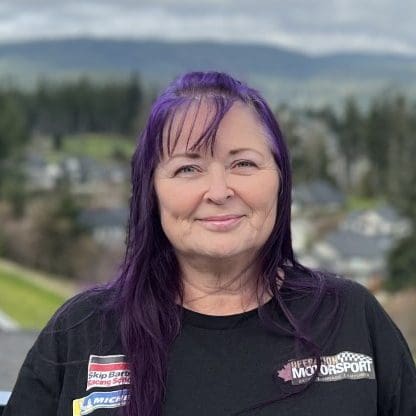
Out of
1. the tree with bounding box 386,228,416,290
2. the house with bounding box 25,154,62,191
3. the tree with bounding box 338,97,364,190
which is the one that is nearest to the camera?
the tree with bounding box 386,228,416,290

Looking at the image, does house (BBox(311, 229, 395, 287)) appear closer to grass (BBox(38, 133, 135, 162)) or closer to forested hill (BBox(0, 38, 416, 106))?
grass (BBox(38, 133, 135, 162))

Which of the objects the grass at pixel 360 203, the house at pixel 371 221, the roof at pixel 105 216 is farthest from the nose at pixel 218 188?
the grass at pixel 360 203

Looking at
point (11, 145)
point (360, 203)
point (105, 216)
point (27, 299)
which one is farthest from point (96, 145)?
point (27, 299)

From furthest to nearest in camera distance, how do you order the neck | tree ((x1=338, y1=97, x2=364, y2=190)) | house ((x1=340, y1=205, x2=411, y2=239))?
tree ((x1=338, y1=97, x2=364, y2=190))
house ((x1=340, y1=205, x2=411, y2=239))
the neck

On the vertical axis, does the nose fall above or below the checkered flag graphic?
above

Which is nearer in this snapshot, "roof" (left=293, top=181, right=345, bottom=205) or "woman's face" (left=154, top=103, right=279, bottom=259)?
"woman's face" (left=154, top=103, right=279, bottom=259)

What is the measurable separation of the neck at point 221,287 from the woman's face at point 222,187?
0.07 meters

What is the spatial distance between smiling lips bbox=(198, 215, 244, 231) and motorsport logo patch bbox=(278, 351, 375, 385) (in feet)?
0.90

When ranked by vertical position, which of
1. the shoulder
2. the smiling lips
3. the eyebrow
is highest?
the eyebrow

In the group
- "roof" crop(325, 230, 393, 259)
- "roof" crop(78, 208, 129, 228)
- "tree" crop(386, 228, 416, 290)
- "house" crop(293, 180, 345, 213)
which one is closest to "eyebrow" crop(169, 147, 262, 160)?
"tree" crop(386, 228, 416, 290)

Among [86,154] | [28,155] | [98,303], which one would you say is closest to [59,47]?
[86,154]

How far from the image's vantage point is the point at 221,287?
161 cm

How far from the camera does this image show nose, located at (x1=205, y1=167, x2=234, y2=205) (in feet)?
4.83

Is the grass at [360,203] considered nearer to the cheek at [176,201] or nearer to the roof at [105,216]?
the roof at [105,216]
